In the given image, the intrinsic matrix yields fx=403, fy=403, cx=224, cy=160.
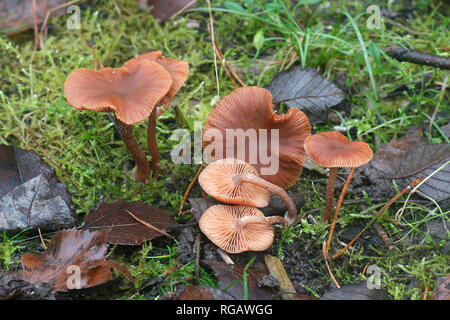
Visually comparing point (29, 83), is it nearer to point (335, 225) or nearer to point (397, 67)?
point (335, 225)

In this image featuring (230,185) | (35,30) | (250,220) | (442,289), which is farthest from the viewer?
(35,30)

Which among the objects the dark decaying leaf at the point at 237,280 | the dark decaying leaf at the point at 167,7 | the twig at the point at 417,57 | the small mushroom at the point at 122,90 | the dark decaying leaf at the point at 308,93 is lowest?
the dark decaying leaf at the point at 237,280

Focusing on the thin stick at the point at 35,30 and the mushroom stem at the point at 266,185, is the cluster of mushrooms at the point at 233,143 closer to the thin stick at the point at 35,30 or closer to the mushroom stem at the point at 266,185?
the mushroom stem at the point at 266,185

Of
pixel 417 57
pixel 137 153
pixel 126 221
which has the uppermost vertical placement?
pixel 417 57

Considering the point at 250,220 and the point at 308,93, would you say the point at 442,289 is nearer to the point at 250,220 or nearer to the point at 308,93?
the point at 250,220

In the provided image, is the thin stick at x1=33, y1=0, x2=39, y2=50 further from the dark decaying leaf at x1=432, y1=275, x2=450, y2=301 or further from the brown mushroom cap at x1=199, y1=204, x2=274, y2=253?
the dark decaying leaf at x1=432, y1=275, x2=450, y2=301

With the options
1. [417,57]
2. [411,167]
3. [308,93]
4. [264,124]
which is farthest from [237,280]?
[417,57]

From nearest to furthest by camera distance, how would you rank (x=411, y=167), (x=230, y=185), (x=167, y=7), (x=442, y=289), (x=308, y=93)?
1. (x=442, y=289)
2. (x=230, y=185)
3. (x=411, y=167)
4. (x=308, y=93)
5. (x=167, y=7)

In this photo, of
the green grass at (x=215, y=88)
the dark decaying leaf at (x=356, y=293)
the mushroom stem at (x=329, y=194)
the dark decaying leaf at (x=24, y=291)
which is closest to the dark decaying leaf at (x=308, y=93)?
the green grass at (x=215, y=88)
